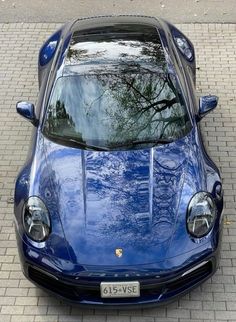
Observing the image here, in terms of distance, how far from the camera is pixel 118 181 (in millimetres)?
5289

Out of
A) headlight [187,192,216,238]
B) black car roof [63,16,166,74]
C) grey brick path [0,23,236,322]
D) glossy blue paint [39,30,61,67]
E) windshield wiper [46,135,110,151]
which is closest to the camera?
headlight [187,192,216,238]

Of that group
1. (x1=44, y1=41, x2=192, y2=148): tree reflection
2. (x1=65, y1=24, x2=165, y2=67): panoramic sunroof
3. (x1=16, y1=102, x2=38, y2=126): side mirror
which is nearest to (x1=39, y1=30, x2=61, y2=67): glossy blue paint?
(x1=65, y1=24, x2=165, y2=67): panoramic sunroof

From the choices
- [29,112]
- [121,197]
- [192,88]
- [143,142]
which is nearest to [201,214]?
[121,197]

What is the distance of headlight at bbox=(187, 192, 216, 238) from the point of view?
16.5 feet

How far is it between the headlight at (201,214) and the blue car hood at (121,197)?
7cm

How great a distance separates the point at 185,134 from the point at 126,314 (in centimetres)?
167

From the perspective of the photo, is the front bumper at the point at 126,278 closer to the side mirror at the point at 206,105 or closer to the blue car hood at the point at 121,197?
the blue car hood at the point at 121,197

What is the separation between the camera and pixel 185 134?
5.72 metres

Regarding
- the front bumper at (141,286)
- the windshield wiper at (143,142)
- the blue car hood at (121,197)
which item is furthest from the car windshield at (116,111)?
the front bumper at (141,286)

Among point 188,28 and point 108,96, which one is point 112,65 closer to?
point 108,96

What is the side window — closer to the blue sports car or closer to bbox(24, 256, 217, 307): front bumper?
the blue sports car

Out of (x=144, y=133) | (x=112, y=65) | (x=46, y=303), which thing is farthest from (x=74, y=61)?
(x=46, y=303)

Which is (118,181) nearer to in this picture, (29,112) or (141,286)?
(141,286)

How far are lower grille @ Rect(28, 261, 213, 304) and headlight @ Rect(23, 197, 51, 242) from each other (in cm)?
27
